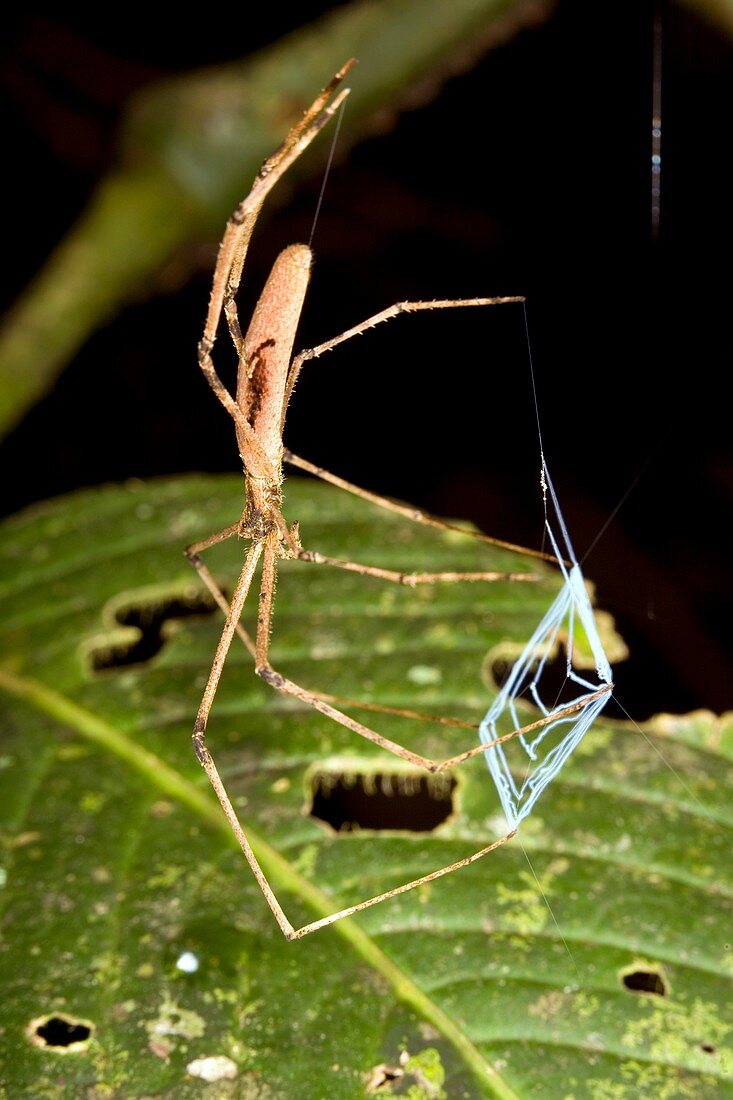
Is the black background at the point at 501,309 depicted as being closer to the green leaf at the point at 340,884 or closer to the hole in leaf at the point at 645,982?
the green leaf at the point at 340,884

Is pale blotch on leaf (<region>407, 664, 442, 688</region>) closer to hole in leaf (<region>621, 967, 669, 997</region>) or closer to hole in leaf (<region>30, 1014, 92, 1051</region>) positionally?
hole in leaf (<region>621, 967, 669, 997</region>)

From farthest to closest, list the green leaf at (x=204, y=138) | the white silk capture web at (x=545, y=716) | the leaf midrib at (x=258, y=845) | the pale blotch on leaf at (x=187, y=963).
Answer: the green leaf at (x=204, y=138), the white silk capture web at (x=545, y=716), the pale blotch on leaf at (x=187, y=963), the leaf midrib at (x=258, y=845)

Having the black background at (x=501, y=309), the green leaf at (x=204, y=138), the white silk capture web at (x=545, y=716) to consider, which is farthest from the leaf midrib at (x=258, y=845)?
the black background at (x=501, y=309)

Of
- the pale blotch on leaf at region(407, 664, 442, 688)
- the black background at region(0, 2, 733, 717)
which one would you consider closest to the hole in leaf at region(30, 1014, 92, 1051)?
the pale blotch on leaf at region(407, 664, 442, 688)

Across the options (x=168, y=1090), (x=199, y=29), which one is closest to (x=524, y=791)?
(x=168, y=1090)

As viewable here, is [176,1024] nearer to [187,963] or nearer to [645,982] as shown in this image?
[187,963]

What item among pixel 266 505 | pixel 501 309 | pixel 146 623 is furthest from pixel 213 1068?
pixel 501 309
